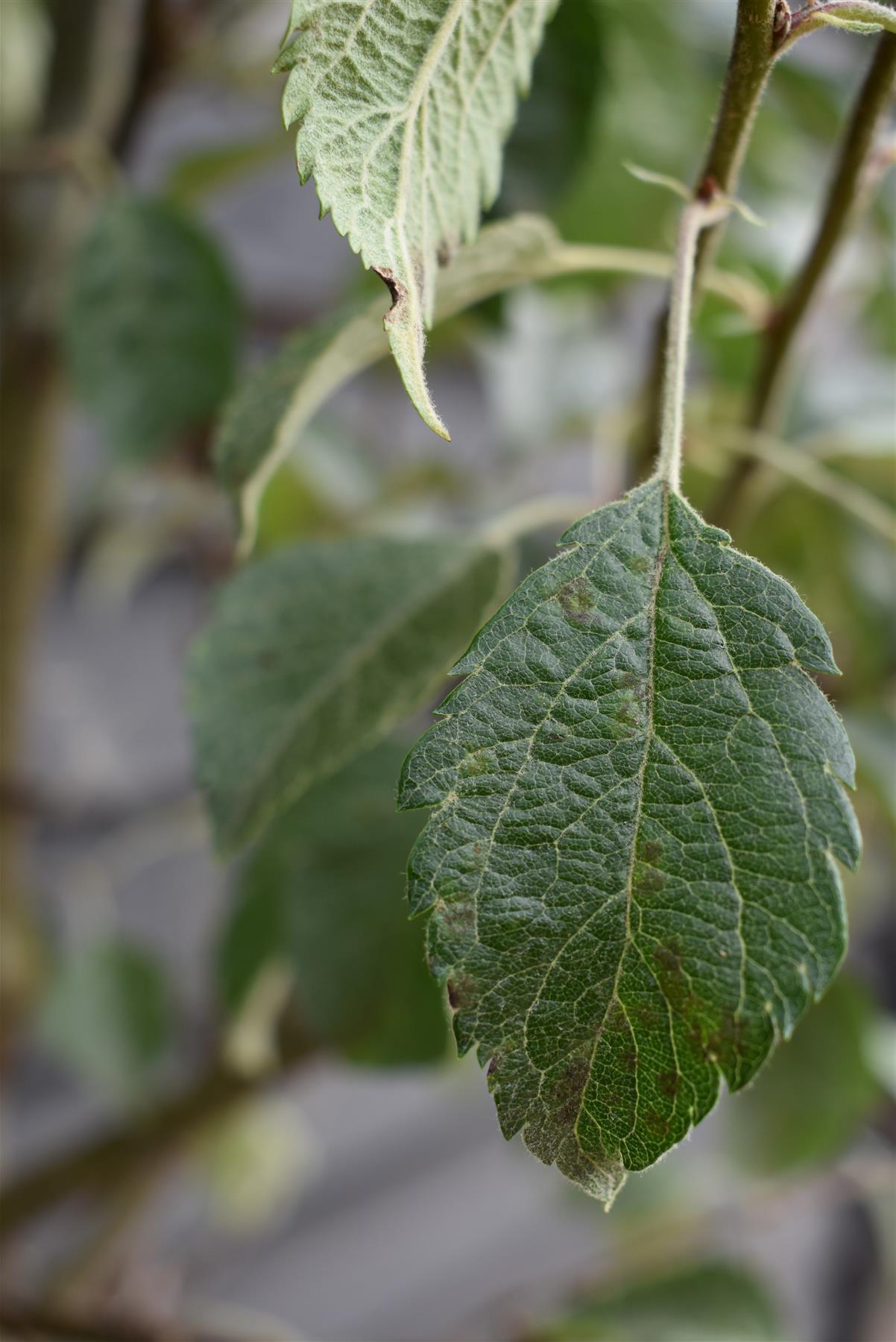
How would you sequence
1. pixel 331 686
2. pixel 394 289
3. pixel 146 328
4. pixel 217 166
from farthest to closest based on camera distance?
pixel 217 166 < pixel 146 328 < pixel 331 686 < pixel 394 289

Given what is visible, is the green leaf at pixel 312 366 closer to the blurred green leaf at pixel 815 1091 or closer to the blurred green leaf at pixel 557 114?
the blurred green leaf at pixel 557 114

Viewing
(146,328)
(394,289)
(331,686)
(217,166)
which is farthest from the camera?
(217,166)

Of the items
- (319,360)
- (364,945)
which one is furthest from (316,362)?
(364,945)

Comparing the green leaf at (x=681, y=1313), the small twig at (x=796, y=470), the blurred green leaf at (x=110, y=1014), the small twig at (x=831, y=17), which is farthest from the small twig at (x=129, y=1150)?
the small twig at (x=831, y=17)

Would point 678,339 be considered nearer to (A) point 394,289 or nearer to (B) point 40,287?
(A) point 394,289

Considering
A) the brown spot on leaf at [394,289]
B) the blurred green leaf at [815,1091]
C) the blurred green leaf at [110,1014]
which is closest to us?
the brown spot on leaf at [394,289]

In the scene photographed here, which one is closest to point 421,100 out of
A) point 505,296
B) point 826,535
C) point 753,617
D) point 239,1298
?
point 753,617
